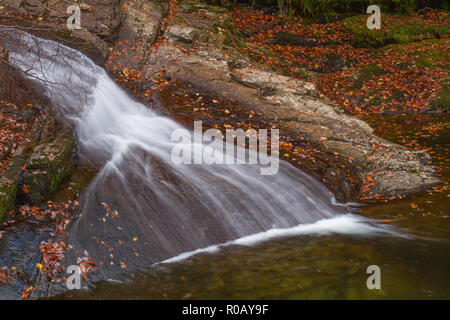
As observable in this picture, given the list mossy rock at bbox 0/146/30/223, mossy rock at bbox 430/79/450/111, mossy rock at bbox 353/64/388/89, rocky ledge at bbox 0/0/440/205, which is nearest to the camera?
mossy rock at bbox 0/146/30/223

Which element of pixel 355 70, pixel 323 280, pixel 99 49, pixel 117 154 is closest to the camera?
pixel 323 280

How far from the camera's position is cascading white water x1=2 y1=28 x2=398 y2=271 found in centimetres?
516

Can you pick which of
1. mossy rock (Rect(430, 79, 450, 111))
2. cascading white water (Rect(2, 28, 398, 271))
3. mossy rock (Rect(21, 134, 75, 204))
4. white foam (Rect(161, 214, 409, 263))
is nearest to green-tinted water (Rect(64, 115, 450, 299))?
white foam (Rect(161, 214, 409, 263))

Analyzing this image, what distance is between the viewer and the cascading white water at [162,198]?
5.16 m

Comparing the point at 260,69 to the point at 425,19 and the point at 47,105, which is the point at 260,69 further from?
the point at 425,19

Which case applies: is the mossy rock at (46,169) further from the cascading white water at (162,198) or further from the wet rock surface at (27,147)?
the cascading white water at (162,198)

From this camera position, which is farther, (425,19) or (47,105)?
(425,19)

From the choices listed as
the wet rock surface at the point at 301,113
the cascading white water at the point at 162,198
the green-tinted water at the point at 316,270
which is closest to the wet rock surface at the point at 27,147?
the cascading white water at the point at 162,198

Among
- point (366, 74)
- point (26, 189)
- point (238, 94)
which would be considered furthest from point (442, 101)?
point (26, 189)

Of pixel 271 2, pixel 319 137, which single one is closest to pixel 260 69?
pixel 319 137

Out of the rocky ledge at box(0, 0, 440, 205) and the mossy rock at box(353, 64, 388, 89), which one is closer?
the rocky ledge at box(0, 0, 440, 205)

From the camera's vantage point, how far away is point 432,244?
535 cm

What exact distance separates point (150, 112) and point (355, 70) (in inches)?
348

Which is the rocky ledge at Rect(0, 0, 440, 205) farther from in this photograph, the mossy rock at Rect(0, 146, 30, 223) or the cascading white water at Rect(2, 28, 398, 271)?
the mossy rock at Rect(0, 146, 30, 223)
